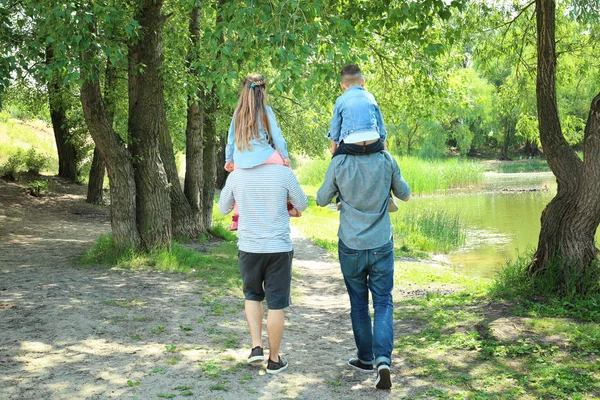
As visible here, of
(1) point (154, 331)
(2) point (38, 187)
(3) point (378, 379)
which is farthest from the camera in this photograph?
(2) point (38, 187)

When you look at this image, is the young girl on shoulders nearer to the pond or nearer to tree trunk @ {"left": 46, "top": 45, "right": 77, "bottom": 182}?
the pond

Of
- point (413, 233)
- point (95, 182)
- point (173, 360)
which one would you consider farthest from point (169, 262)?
point (95, 182)

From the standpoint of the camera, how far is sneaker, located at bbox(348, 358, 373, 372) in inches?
198

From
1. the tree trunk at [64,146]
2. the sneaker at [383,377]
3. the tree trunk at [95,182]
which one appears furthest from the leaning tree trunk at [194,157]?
the sneaker at [383,377]

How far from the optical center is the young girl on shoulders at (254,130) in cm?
459

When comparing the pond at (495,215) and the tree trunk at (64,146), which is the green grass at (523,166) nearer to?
the pond at (495,215)

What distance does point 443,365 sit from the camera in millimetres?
5273

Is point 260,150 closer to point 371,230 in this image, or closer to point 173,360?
point 371,230

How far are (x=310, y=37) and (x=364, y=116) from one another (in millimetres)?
2232

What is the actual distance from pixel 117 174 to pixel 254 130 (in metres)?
5.33

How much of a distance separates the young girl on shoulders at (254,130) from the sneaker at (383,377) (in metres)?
1.62

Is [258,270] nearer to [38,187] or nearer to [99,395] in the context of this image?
[99,395]

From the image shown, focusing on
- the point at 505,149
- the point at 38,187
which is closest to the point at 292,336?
the point at 38,187

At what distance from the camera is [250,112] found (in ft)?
15.1
